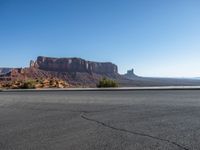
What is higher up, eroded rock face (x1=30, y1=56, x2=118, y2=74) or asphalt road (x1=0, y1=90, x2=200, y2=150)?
eroded rock face (x1=30, y1=56, x2=118, y2=74)

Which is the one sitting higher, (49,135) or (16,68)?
(16,68)

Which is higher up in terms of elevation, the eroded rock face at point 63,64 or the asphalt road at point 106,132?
the eroded rock face at point 63,64

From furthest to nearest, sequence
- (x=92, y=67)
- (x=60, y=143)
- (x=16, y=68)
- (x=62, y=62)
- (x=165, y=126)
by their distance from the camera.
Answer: (x=92, y=67) → (x=62, y=62) → (x=16, y=68) → (x=165, y=126) → (x=60, y=143)

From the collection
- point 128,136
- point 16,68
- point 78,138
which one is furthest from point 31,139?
point 16,68

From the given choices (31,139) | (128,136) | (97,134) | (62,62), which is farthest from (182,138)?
(62,62)

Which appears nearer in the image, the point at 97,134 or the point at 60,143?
the point at 60,143

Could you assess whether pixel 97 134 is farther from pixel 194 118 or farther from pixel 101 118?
pixel 194 118

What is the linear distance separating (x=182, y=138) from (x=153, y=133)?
77 centimetres

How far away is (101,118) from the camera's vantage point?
9430 millimetres

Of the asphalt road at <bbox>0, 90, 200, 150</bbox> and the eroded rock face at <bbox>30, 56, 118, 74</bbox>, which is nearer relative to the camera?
the asphalt road at <bbox>0, 90, 200, 150</bbox>

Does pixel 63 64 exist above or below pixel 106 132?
above

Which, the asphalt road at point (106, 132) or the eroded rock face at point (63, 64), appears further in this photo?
the eroded rock face at point (63, 64)

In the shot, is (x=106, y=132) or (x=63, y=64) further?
(x=63, y=64)

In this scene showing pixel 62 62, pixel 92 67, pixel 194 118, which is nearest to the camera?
pixel 194 118
